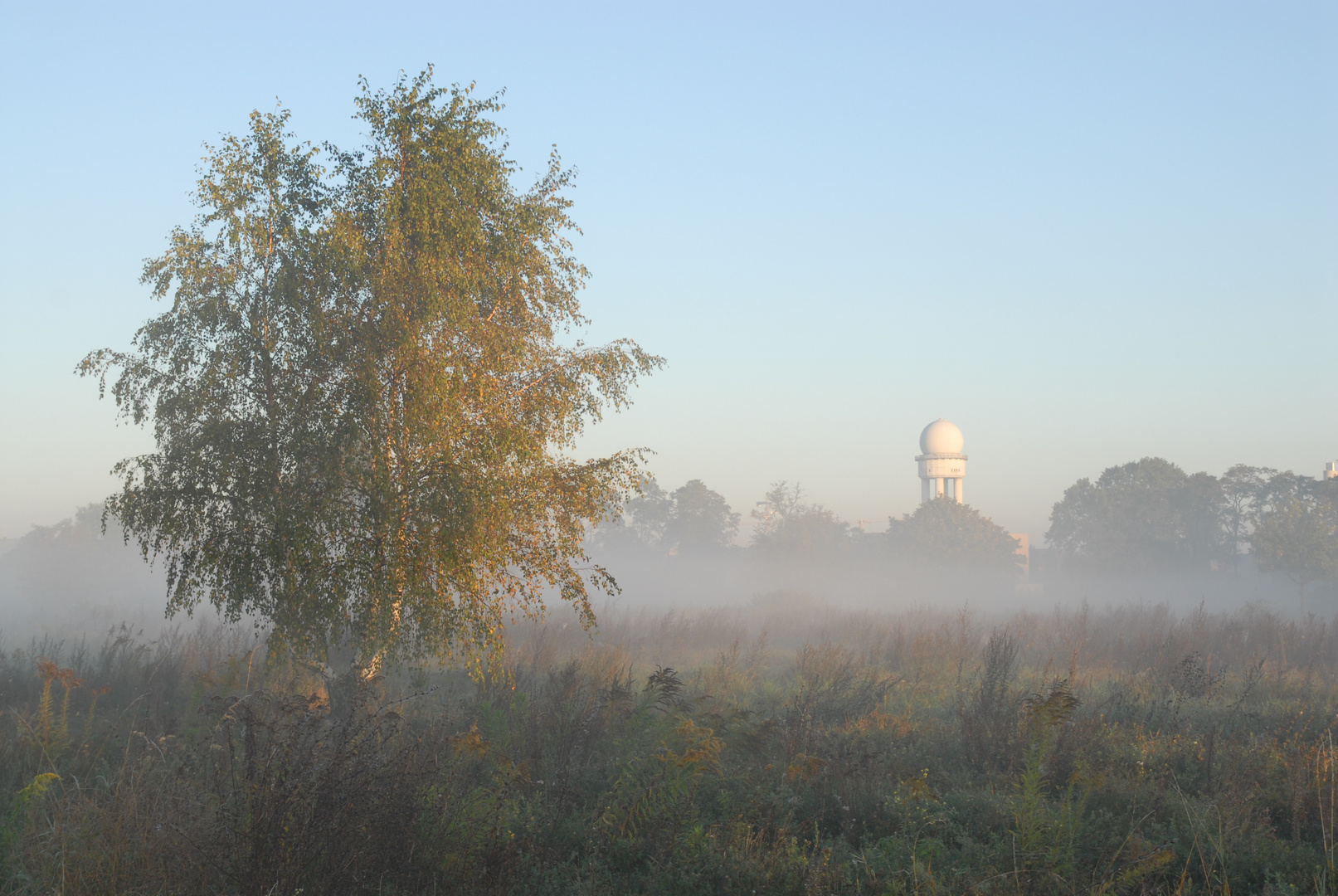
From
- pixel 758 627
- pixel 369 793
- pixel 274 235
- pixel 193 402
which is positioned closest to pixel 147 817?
pixel 369 793

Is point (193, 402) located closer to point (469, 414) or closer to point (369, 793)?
point (469, 414)

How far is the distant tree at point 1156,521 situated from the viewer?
5297 cm

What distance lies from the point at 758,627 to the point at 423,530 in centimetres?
1622

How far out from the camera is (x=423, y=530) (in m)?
8.24

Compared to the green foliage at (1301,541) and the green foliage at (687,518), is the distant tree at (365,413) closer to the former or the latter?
the green foliage at (1301,541)

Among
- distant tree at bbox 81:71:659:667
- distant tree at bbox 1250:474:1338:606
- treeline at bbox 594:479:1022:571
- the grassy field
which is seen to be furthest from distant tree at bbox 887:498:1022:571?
distant tree at bbox 81:71:659:667

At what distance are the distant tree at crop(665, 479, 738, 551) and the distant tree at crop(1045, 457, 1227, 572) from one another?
27185 mm

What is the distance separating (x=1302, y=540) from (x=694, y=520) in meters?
38.3

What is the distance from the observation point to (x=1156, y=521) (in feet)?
176

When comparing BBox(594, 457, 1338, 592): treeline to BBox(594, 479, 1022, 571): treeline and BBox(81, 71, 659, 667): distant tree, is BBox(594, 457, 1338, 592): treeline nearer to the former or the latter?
BBox(594, 479, 1022, 571): treeline

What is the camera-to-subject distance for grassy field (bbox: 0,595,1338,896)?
439 centimetres

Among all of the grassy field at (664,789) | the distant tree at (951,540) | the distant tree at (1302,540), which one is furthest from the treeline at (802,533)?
the grassy field at (664,789)

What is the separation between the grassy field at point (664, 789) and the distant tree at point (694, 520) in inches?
2103

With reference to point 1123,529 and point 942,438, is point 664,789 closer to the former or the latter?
point 1123,529
